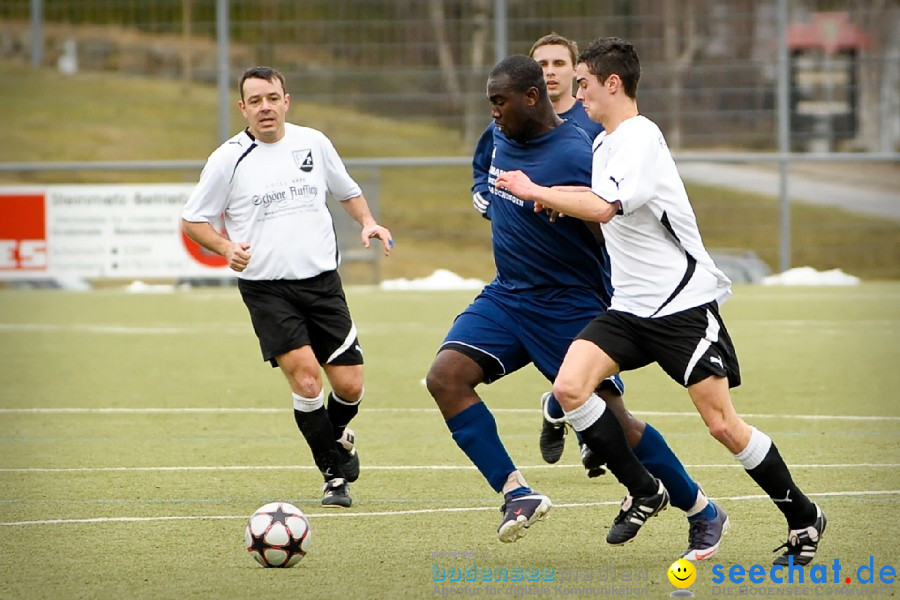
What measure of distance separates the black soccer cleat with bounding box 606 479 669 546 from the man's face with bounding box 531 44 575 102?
2.90 m

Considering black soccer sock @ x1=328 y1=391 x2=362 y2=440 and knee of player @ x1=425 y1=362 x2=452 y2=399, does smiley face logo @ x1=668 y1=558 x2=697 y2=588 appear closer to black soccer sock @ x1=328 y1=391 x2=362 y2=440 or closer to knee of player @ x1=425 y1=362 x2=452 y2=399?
knee of player @ x1=425 y1=362 x2=452 y2=399

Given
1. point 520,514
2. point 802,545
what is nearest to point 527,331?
point 520,514

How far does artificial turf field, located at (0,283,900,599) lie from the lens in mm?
5582

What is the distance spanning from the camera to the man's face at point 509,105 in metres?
6.28

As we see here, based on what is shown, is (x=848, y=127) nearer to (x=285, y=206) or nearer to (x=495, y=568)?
(x=285, y=206)

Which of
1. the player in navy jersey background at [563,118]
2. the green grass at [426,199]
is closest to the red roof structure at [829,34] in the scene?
the green grass at [426,199]

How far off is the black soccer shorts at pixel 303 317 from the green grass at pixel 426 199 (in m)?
13.4

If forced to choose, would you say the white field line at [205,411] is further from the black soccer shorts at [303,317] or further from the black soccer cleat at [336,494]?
the black soccer cleat at [336,494]

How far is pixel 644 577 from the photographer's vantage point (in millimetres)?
5512

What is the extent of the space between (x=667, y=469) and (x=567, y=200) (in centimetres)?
119

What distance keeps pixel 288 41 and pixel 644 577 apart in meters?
17.7

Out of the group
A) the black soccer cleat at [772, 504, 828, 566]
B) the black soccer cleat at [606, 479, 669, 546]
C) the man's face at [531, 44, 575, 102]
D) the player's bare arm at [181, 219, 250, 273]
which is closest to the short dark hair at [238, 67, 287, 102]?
the player's bare arm at [181, 219, 250, 273]

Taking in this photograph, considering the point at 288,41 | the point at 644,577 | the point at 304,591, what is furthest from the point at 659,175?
the point at 288,41

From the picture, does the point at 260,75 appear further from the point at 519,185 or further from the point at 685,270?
the point at 685,270
